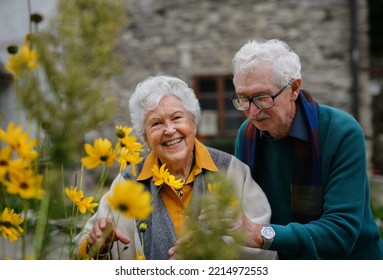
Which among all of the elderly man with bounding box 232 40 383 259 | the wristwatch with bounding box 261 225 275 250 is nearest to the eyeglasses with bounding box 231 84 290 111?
the elderly man with bounding box 232 40 383 259

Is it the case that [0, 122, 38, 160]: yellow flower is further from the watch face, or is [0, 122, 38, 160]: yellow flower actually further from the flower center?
the watch face

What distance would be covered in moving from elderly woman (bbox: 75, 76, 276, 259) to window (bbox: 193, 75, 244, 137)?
4.67 m

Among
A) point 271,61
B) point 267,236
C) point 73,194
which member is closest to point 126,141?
point 73,194

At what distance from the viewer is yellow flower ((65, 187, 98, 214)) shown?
0.77 metres

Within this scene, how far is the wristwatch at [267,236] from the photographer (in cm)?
117

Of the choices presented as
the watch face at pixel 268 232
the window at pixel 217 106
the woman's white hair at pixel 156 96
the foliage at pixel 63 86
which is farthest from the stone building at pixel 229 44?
the foliage at pixel 63 86

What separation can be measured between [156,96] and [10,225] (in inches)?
29.2

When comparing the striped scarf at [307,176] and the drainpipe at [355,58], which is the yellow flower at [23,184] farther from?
the drainpipe at [355,58]

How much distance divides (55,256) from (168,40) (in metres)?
5.45

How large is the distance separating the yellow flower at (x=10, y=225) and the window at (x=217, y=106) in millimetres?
5399

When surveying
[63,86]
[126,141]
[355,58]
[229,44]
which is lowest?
[355,58]

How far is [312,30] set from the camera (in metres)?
5.79

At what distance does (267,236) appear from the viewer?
1.17 metres

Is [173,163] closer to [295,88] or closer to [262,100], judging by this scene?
[262,100]
